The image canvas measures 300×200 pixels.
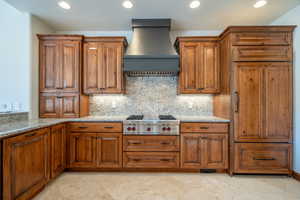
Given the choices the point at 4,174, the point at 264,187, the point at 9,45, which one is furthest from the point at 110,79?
the point at 264,187

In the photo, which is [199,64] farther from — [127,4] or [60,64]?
[60,64]

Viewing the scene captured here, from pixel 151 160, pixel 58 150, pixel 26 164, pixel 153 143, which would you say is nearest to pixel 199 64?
pixel 153 143

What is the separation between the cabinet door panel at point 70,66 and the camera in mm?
3064

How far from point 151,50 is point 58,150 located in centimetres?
230

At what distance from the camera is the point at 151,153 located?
2.80m

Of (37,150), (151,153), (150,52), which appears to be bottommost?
(151,153)

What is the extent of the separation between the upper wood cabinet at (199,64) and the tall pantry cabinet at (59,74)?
1977 mm

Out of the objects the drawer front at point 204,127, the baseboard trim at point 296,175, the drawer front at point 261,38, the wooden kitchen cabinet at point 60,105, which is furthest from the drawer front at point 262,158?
the wooden kitchen cabinet at point 60,105

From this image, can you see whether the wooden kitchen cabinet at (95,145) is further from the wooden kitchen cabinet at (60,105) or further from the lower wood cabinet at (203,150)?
the lower wood cabinet at (203,150)

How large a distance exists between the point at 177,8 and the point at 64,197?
3.31 metres

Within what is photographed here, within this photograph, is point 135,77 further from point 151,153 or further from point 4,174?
point 4,174

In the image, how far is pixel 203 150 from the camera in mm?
2793

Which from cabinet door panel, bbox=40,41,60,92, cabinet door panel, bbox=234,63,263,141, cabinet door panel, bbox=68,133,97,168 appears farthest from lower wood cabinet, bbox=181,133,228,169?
cabinet door panel, bbox=40,41,60,92

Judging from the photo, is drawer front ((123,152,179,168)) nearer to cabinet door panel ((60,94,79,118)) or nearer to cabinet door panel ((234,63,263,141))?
cabinet door panel ((234,63,263,141))
